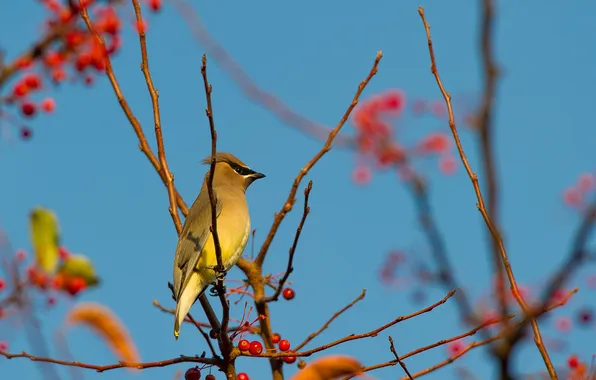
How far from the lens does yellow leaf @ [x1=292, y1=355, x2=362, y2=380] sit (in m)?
3.30

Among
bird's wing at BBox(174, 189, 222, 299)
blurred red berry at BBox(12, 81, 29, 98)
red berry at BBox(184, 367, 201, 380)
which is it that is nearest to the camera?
red berry at BBox(184, 367, 201, 380)

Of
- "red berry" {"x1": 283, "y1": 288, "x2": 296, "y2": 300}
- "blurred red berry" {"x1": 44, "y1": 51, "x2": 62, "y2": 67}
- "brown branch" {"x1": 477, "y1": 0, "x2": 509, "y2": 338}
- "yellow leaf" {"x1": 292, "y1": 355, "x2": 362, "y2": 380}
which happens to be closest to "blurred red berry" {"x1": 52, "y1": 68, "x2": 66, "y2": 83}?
"blurred red berry" {"x1": 44, "y1": 51, "x2": 62, "y2": 67}

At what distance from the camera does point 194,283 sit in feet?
14.4

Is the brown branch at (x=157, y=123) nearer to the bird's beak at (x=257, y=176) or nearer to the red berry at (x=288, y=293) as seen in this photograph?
the red berry at (x=288, y=293)

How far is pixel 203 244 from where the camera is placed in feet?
15.0

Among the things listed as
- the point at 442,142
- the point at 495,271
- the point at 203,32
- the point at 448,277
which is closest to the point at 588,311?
the point at 442,142

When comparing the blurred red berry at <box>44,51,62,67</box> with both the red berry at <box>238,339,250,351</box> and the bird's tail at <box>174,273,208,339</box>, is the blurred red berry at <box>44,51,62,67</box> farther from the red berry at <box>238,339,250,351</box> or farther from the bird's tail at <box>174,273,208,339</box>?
the red berry at <box>238,339,250,351</box>

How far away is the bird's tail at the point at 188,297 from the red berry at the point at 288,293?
0.47 meters

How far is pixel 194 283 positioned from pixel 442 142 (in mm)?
2139

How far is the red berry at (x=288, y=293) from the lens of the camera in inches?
179

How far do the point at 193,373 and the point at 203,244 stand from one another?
1.26m

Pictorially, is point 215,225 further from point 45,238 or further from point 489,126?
point 489,126

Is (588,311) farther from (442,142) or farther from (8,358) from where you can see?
(8,358)

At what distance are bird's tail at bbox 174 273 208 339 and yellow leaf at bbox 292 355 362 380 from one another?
0.75 metres
